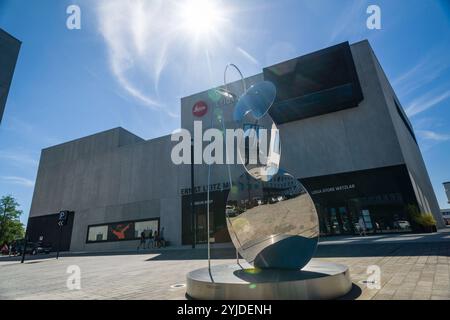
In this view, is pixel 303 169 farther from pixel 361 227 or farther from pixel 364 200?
pixel 361 227

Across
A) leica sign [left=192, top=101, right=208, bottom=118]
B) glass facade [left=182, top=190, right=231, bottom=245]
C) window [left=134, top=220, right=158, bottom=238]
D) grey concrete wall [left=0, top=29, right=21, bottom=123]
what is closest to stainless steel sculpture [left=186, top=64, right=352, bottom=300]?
grey concrete wall [left=0, top=29, right=21, bottom=123]

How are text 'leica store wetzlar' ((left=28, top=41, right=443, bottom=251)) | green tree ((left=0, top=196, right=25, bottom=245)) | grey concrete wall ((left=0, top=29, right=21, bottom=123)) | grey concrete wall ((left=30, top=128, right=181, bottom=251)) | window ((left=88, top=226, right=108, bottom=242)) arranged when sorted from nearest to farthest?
grey concrete wall ((left=0, top=29, right=21, bottom=123)) → text 'leica store wetzlar' ((left=28, top=41, right=443, bottom=251)) → grey concrete wall ((left=30, top=128, right=181, bottom=251)) → window ((left=88, top=226, right=108, bottom=242)) → green tree ((left=0, top=196, right=25, bottom=245))

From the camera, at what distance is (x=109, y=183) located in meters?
31.6

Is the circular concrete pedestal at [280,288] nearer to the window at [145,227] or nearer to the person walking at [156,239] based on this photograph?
the person walking at [156,239]

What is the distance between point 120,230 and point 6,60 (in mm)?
23700

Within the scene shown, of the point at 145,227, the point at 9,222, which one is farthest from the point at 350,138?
the point at 9,222

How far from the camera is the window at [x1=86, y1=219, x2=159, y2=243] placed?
2742 cm

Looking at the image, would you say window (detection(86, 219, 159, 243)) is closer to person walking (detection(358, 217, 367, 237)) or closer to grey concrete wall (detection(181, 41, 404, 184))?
grey concrete wall (detection(181, 41, 404, 184))

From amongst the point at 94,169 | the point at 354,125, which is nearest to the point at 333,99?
the point at 354,125

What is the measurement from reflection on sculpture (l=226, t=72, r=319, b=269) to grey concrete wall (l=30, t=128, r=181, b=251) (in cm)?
2168

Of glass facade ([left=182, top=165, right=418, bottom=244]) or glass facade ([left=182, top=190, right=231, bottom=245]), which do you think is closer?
glass facade ([left=182, top=165, right=418, bottom=244])
